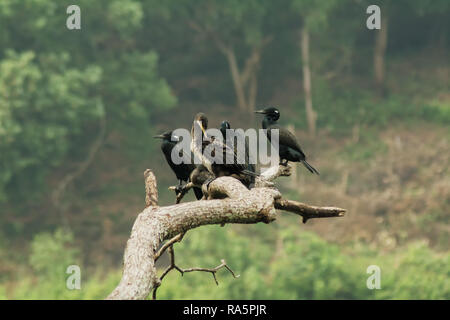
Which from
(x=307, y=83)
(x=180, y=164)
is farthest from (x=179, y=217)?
(x=307, y=83)

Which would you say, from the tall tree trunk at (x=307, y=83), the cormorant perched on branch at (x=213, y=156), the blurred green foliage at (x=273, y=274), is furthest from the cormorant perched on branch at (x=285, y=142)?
the tall tree trunk at (x=307, y=83)

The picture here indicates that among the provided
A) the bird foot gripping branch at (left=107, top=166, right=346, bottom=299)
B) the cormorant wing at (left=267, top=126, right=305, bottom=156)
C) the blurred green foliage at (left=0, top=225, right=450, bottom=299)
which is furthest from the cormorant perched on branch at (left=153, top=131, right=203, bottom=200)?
the blurred green foliage at (left=0, top=225, right=450, bottom=299)

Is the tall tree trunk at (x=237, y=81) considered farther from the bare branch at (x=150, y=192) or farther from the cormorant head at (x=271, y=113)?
the bare branch at (x=150, y=192)

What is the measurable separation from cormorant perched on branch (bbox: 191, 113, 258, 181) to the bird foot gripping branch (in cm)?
24

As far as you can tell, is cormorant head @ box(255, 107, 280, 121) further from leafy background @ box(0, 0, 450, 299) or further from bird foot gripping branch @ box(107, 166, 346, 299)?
leafy background @ box(0, 0, 450, 299)

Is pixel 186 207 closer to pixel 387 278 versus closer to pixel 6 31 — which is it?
pixel 387 278

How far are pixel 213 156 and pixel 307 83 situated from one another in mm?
20389

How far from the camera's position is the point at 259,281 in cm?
1600

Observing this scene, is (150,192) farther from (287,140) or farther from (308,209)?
(287,140)

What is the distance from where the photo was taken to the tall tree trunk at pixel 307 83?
25906 millimetres

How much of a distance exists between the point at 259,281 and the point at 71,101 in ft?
26.5

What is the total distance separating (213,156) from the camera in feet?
21.1

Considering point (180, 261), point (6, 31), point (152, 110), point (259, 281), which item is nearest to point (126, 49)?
point (152, 110)

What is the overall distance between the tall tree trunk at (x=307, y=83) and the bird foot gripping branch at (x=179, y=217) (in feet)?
64.5
